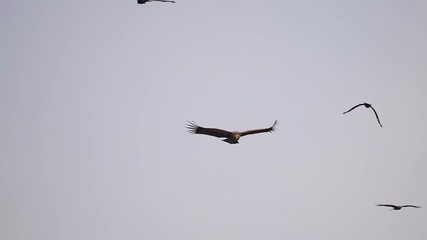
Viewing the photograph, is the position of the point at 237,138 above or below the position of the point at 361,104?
below

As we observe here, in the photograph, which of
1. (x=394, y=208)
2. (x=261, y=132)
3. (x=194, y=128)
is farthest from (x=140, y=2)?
(x=394, y=208)

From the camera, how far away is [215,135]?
37656 mm

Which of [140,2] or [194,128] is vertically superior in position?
[140,2]

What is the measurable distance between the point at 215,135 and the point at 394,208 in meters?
17.6

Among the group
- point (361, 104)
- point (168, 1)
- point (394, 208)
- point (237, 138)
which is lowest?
point (394, 208)

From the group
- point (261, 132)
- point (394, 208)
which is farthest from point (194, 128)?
point (394, 208)

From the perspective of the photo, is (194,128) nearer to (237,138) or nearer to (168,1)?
(237,138)

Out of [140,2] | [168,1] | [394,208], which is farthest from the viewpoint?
[394,208]

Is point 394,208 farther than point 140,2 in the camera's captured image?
Yes

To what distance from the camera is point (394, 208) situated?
152ft

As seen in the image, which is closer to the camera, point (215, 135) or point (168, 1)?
point (168, 1)

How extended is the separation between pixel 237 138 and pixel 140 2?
10355 millimetres

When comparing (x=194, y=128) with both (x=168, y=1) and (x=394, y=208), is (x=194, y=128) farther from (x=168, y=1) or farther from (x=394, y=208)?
(x=394, y=208)

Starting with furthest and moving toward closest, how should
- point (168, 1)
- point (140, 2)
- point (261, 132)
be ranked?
point (261, 132)
point (140, 2)
point (168, 1)
